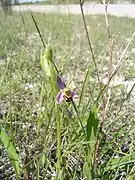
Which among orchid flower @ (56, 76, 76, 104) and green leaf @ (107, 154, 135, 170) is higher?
orchid flower @ (56, 76, 76, 104)

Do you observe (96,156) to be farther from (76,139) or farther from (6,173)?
(6,173)

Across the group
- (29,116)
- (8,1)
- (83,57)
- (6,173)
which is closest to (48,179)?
(6,173)

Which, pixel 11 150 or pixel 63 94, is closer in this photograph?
pixel 63 94

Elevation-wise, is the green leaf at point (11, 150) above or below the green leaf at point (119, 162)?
above

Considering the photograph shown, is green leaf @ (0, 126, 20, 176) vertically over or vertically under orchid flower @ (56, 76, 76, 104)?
under

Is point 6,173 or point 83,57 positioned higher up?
point 83,57

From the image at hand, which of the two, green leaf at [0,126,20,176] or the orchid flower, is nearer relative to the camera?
the orchid flower

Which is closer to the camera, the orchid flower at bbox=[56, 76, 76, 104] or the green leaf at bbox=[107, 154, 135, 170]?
the orchid flower at bbox=[56, 76, 76, 104]

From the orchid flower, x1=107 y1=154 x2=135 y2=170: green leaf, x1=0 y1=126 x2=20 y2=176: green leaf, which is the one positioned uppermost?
the orchid flower

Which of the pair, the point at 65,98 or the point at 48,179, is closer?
the point at 65,98

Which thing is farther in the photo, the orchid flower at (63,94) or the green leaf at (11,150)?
the green leaf at (11,150)

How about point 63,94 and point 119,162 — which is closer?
point 63,94
